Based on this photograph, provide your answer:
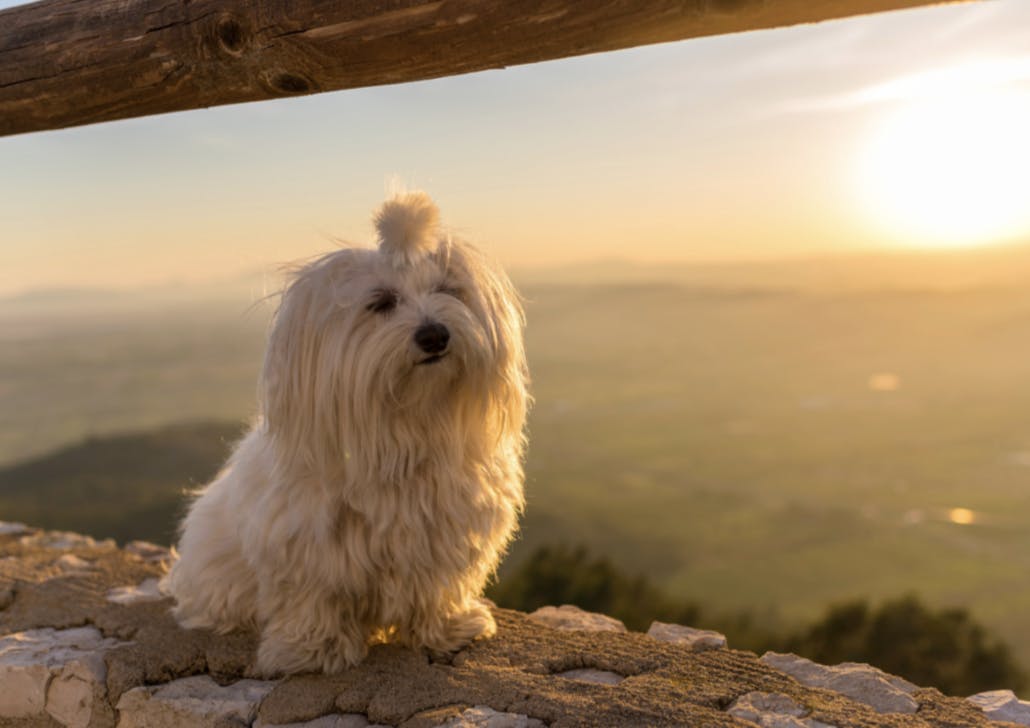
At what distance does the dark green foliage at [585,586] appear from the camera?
1123 cm

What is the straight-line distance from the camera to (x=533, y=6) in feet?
8.37

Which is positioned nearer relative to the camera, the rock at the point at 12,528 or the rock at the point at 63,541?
the rock at the point at 63,541

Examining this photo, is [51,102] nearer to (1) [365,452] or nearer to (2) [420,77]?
(2) [420,77]

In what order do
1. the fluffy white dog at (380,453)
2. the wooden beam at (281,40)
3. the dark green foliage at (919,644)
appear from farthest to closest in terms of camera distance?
the dark green foliage at (919,644), the fluffy white dog at (380,453), the wooden beam at (281,40)

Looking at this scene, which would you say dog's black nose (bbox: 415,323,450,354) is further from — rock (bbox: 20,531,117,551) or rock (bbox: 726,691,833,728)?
rock (bbox: 20,531,117,551)

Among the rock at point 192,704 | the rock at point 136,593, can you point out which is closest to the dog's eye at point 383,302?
the rock at point 192,704

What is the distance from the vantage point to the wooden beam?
2.49 meters

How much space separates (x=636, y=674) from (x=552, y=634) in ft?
1.58

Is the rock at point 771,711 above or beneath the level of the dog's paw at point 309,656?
above

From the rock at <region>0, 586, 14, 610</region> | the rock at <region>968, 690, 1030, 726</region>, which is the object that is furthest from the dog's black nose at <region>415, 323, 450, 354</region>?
the rock at <region>0, 586, 14, 610</region>

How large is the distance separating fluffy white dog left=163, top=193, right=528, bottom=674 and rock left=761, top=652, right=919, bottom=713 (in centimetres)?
125

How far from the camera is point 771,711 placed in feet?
10.1

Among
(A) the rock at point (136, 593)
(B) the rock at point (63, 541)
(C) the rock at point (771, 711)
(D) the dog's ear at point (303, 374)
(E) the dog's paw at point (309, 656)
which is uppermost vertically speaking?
(D) the dog's ear at point (303, 374)

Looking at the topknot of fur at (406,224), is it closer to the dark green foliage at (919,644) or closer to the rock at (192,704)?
the rock at (192,704)
